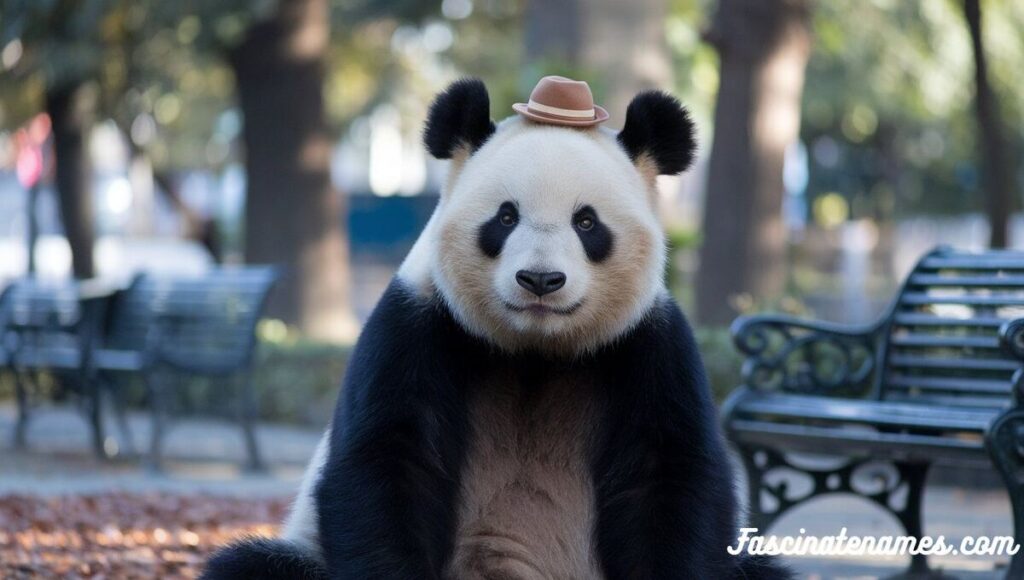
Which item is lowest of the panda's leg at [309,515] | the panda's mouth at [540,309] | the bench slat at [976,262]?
the panda's leg at [309,515]

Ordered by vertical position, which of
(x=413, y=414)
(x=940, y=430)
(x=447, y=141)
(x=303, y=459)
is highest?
(x=447, y=141)

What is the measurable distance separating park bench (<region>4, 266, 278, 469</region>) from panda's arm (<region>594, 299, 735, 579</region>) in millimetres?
6314

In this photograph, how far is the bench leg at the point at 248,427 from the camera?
9742 millimetres

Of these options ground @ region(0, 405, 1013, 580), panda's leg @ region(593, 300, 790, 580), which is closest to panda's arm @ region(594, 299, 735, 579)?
panda's leg @ region(593, 300, 790, 580)

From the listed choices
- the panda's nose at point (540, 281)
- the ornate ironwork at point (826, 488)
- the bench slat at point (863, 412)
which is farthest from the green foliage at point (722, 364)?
the panda's nose at point (540, 281)

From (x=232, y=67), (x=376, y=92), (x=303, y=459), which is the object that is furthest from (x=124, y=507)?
(x=376, y=92)

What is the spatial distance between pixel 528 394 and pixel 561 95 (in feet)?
2.49

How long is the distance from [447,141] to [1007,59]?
2245 centimetres

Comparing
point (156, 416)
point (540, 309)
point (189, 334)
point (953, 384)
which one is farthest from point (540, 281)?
point (189, 334)

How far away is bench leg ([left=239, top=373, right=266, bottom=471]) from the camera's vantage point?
32.0 feet

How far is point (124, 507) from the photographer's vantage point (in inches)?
294

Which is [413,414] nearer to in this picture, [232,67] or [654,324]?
[654,324]

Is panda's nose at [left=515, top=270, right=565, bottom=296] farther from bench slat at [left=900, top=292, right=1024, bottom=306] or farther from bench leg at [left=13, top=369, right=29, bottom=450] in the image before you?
bench leg at [left=13, top=369, right=29, bottom=450]

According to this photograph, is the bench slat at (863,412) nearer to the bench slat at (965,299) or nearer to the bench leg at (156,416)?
the bench slat at (965,299)
